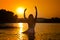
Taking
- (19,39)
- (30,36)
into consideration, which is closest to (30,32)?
Result: (30,36)

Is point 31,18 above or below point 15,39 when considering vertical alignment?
above

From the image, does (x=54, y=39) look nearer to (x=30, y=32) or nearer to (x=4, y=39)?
(x=30, y=32)

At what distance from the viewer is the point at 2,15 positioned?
101688 millimetres

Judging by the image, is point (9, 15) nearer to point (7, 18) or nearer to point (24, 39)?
point (7, 18)

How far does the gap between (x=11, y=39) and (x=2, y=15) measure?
79.6m

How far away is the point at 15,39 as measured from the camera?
2248cm

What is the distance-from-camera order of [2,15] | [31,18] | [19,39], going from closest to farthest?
[31,18] → [19,39] → [2,15]

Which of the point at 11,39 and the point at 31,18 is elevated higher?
the point at 31,18

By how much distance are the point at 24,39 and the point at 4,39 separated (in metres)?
1.72

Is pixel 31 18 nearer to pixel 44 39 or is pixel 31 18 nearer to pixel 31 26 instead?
pixel 31 26

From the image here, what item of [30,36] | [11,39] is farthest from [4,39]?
[30,36]

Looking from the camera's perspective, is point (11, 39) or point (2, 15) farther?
point (2, 15)

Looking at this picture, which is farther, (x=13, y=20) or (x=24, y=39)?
(x=13, y=20)

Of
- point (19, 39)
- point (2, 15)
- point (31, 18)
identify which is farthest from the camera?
point (2, 15)
